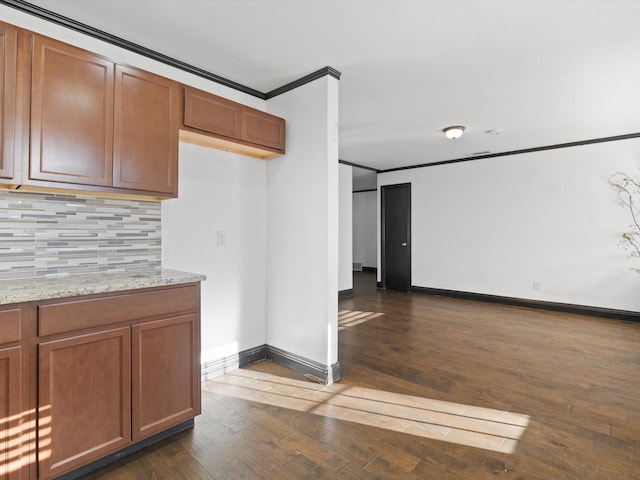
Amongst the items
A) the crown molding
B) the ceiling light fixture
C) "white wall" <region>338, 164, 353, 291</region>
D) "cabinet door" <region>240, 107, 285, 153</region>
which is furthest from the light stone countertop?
"white wall" <region>338, 164, 353, 291</region>

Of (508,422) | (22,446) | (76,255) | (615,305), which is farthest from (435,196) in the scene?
(22,446)

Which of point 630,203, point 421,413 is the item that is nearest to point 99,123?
point 421,413

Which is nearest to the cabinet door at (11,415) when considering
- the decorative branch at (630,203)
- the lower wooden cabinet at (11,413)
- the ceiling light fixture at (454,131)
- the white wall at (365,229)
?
the lower wooden cabinet at (11,413)

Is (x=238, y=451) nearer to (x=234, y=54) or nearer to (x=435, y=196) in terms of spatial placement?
(x=234, y=54)

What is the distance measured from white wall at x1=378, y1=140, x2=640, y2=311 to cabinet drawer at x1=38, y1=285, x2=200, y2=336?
17.2ft

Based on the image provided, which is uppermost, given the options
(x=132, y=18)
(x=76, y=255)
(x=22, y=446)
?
(x=132, y=18)

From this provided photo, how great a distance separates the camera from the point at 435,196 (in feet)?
20.9

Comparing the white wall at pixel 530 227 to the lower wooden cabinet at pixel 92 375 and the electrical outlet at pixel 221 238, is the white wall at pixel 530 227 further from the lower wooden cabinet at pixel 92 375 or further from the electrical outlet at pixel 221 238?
the lower wooden cabinet at pixel 92 375

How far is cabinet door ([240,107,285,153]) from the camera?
106 inches

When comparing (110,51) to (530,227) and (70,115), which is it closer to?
(70,115)

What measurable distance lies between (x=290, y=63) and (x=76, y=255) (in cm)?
202

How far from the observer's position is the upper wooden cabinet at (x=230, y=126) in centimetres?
236

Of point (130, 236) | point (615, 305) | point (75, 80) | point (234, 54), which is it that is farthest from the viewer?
point (615, 305)

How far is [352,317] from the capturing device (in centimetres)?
472
